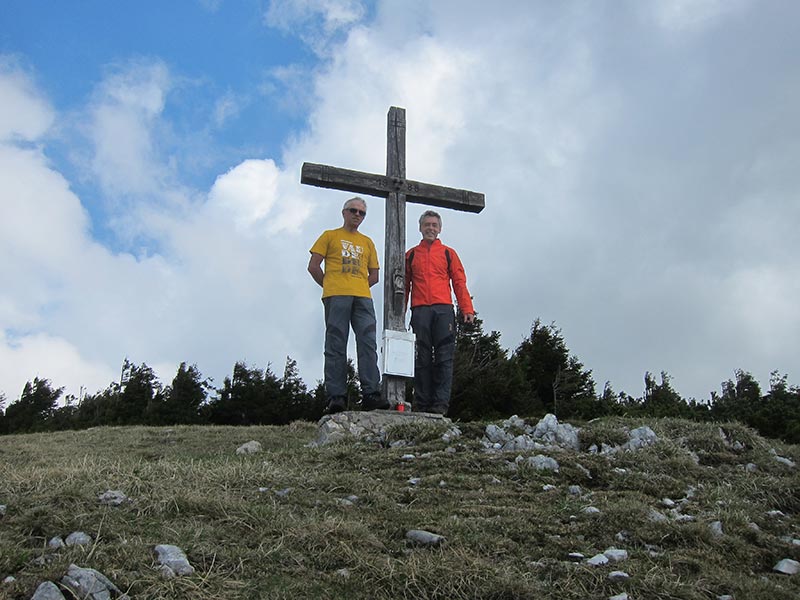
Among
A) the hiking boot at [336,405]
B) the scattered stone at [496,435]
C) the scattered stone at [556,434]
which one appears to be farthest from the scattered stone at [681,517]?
the hiking boot at [336,405]

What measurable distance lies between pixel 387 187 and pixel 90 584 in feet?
27.7

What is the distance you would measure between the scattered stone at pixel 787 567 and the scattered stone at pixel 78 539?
3840 millimetres

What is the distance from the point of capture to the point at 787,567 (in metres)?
4.30

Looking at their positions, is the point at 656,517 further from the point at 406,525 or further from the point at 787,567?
the point at 406,525

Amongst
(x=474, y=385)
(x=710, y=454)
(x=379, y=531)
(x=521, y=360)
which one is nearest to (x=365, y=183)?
(x=710, y=454)

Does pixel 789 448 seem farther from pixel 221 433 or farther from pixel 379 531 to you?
pixel 221 433

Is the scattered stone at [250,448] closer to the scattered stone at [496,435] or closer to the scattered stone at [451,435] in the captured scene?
the scattered stone at [451,435]

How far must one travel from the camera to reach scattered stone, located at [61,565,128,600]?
3.49m

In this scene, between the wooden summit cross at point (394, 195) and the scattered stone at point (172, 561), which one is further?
the wooden summit cross at point (394, 195)

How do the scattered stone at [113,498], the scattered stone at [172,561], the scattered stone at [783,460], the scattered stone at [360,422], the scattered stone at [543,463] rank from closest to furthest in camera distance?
the scattered stone at [172,561], the scattered stone at [113,498], the scattered stone at [543,463], the scattered stone at [783,460], the scattered stone at [360,422]

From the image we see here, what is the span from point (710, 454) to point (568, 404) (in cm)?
968

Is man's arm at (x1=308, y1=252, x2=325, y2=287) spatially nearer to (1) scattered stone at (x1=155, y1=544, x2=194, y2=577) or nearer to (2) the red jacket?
(2) the red jacket

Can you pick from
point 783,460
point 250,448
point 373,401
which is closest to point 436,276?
point 373,401

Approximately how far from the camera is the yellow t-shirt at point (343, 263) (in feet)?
33.0
